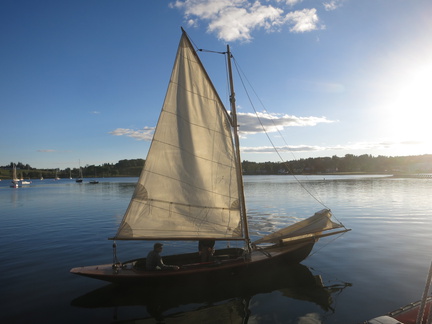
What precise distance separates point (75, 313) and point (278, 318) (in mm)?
8770

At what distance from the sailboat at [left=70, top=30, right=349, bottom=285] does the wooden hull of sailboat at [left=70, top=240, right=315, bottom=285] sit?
1.8 inches

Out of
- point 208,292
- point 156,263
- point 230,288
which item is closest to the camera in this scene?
point 156,263

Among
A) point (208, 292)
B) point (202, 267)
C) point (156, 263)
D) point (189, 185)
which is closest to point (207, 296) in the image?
point (208, 292)

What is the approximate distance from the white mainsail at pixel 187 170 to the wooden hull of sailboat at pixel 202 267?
1.45 m

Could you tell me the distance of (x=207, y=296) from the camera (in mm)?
14188

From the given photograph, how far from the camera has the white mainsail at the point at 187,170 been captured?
14133 mm

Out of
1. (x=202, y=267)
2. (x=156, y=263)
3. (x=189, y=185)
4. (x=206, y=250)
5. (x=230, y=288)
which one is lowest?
(x=230, y=288)

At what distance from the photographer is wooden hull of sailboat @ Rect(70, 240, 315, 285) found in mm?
13501

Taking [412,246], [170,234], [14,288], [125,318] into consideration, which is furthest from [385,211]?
[14,288]

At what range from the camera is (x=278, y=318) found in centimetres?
1209

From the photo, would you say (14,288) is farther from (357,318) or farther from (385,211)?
(385,211)

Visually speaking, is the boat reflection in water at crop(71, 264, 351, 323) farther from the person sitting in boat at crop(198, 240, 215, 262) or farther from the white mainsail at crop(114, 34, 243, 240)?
the white mainsail at crop(114, 34, 243, 240)

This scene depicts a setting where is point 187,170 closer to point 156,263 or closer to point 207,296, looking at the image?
point 156,263

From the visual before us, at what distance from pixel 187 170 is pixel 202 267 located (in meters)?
4.90
